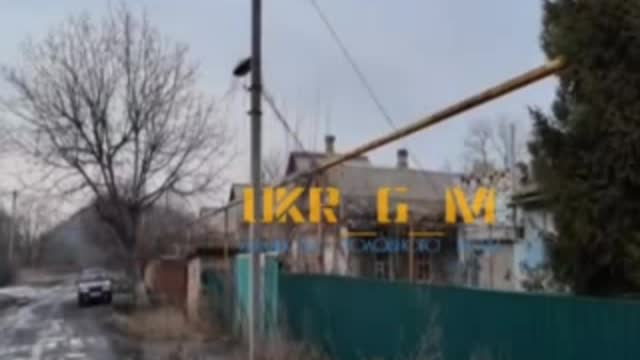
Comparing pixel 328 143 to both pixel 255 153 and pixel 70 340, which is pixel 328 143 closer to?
pixel 70 340

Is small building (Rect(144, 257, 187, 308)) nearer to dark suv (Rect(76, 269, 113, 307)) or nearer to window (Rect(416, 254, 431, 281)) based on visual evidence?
dark suv (Rect(76, 269, 113, 307))

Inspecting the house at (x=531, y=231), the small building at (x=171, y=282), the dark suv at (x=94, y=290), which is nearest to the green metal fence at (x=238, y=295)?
the house at (x=531, y=231)

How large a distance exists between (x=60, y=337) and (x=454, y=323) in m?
17.5

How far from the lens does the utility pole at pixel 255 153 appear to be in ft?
46.5

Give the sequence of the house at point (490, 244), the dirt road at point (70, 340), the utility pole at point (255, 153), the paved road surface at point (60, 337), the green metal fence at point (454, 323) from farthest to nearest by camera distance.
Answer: the house at point (490, 244)
the paved road surface at point (60, 337)
the dirt road at point (70, 340)
the utility pole at point (255, 153)
the green metal fence at point (454, 323)

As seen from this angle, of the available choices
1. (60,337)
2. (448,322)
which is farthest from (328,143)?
(448,322)

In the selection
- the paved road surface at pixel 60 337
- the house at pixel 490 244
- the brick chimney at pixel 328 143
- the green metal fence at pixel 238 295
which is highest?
the brick chimney at pixel 328 143

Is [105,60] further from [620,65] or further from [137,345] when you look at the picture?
[620,65]

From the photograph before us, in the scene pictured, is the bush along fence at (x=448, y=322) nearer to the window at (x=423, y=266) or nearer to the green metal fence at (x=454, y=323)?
the green metal fence at (x=454, y=323)

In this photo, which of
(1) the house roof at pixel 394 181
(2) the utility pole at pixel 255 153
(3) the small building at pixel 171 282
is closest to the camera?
(2) the utility pole at pixel 255 153

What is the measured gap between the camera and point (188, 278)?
30.9 metres

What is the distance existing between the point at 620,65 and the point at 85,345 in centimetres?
1727

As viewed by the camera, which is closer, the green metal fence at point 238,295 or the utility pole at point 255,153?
the utility pole at point 255,153

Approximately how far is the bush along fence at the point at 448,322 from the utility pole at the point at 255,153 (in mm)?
901
